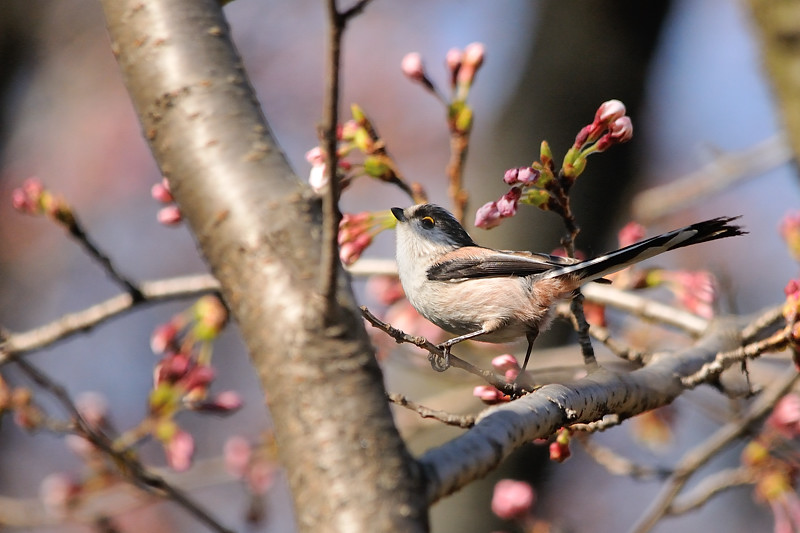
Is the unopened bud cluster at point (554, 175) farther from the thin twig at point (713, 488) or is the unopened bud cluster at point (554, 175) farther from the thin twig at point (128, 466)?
the thin twig at point (713, 488)

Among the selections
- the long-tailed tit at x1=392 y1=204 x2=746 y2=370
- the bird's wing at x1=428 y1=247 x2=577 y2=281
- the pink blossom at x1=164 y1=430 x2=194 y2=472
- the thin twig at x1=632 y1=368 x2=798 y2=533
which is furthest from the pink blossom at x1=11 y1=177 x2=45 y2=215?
the thin twig at x1=632 y1=368 x2=798 y2=533

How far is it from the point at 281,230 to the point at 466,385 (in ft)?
9.96

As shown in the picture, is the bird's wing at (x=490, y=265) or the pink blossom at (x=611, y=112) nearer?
the pink blossom at (x=611, y=112)

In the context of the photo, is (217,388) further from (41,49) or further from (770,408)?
(770,408)

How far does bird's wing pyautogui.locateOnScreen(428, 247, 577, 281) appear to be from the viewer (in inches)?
102

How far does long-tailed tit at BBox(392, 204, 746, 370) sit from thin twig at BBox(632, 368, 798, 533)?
917 millimetres

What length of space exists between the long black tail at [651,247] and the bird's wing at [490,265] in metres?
0.06

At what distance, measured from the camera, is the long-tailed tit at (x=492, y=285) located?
2447 millimetres

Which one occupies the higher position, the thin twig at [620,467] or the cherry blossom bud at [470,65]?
the cherry blossom bud at [470,65]

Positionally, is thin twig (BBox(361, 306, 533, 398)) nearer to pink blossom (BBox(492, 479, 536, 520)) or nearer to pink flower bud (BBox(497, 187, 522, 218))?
pink flower bud (BBox(497, 187, 522, 218))

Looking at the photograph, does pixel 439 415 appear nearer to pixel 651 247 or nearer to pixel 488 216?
pixel 488 216

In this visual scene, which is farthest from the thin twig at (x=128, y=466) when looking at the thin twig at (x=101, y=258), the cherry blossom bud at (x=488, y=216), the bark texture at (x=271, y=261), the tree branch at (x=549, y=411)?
the cherry blossom bud at (x=488, y=216)

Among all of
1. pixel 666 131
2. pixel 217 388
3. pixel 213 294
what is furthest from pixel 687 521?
pixel 213 294

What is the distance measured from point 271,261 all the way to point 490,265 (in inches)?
55.0
